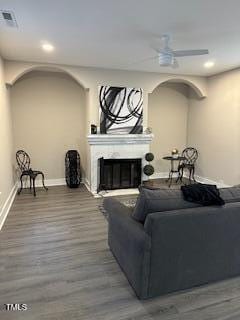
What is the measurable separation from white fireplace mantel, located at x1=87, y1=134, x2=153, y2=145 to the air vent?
2686mm

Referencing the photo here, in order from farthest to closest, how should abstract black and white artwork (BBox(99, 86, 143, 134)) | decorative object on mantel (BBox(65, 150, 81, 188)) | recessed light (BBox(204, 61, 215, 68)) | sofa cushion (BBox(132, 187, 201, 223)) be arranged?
1. decorative object on mantel (BBox(65, 150, 81, 188))
2. abstract black and white artwork (BBox(99, 86, 143, 134))
3. recessed light (BBox(204, 61, 215, 68))
4. sofa cushion (BBox(132, 187, 201, 223))

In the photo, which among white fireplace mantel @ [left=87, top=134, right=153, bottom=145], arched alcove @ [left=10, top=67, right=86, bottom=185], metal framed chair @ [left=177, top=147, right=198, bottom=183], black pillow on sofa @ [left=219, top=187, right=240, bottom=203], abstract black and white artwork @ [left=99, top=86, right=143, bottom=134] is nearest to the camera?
black pillow on sofa @ [left=219, top=187, right=240, bottom=203]

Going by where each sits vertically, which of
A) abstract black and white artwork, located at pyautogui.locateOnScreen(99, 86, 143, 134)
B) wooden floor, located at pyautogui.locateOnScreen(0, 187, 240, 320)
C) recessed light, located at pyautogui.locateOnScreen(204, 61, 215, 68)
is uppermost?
recessed light, located at pyautogui.locateOnScreen(204, 61, 215, 68)

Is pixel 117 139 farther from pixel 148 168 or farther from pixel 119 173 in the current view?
pixel 148 168

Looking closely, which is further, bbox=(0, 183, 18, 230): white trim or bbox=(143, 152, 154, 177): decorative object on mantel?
bbox=(143, 152, 154, 177): decorative object on mantel

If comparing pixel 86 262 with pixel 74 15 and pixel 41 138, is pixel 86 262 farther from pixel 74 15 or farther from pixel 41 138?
pixel 41 138

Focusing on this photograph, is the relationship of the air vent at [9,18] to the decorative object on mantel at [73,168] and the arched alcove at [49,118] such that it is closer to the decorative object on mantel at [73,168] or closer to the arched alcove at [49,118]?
the arched alcove at [49,118]

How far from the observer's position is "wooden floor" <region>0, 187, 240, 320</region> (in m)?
1.98

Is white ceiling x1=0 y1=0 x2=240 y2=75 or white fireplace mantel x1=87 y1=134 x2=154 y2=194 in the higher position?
white ceiling x1=0 y1=0 x2=240 y2=75

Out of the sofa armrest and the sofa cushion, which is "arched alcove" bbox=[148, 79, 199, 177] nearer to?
the sofa armrest

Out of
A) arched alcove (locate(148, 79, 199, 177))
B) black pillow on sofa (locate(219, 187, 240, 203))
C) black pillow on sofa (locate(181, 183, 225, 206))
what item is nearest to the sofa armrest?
black pillow on sofa (locate(181, 183, 225, 206))

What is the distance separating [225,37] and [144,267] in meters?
3.27

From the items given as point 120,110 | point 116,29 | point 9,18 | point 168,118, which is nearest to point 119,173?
point 120,110

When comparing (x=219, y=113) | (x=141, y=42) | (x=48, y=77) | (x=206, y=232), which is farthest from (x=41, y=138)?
(x=206, y=232)
